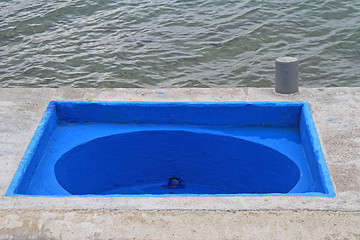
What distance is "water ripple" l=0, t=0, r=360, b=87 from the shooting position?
9906mm

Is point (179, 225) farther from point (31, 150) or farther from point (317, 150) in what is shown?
point (31, 150)

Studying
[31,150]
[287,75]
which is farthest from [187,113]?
[31,150]

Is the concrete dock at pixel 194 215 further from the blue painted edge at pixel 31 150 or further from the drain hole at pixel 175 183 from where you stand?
the drain hole at pixel 175 183

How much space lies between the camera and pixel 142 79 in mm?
9875

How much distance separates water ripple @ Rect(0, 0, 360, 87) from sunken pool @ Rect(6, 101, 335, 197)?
3.81 metres

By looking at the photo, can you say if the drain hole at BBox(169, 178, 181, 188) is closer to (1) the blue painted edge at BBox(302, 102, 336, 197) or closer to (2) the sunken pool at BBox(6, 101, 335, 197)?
(2) the sunken pool at BBox(6, 101, 335, 197)

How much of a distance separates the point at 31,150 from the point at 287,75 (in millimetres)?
2729

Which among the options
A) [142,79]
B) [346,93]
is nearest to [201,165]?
[346,93]

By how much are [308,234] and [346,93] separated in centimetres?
239

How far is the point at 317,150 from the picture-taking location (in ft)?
15.9

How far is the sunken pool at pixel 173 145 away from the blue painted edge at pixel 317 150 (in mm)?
21

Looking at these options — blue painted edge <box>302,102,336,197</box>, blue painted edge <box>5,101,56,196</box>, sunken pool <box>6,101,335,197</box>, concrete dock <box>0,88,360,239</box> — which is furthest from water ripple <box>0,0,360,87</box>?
concrete dock <box>0,88,360,239</box>

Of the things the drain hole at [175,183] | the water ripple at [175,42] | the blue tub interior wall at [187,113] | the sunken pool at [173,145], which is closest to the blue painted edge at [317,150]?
the sunken pool at [173,145]

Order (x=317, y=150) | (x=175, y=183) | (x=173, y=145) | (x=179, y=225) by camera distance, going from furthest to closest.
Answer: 1. (x=175, y=183)
2. (x=173, y=145)
3. (x=317, y=150)
4. (x=179, y=225)
